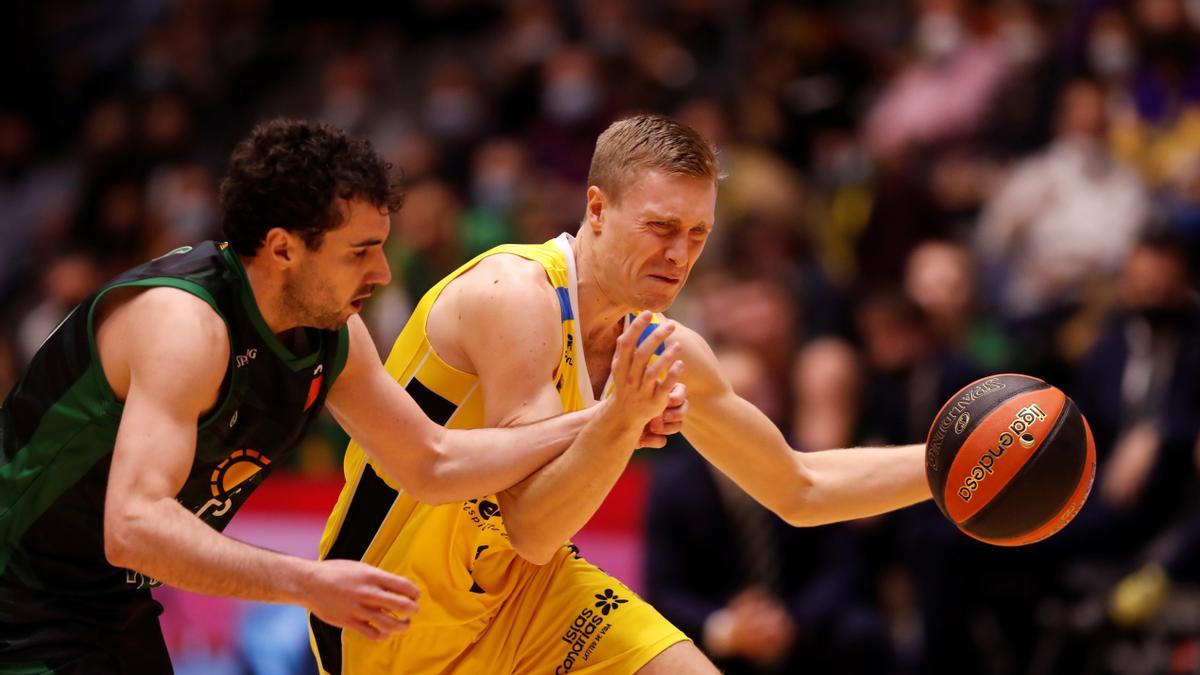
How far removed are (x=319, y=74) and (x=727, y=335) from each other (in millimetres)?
7452

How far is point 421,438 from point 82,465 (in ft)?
3.03

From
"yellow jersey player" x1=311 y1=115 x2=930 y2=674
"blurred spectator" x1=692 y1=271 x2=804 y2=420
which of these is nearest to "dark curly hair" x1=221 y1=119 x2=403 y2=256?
"yellow jersey player" x1=311 y1=115 x2=930 y2=674

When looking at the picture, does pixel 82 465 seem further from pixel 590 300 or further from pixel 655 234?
pixel 655 234

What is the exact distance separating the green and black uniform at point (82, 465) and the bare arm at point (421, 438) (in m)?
0.26

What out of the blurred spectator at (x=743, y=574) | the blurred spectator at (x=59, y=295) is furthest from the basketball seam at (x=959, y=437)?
the blurred spectator at (x=59, y=295)

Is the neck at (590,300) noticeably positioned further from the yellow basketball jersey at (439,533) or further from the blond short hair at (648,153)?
the blond short hair at (648,153)

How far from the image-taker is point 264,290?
391 centimetres

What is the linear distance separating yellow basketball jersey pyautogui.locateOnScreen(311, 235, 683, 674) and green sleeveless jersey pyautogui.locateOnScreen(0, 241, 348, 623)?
621 mm

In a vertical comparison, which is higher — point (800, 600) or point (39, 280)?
point (39, 280)

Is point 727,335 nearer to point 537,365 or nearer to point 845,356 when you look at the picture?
point 845,356

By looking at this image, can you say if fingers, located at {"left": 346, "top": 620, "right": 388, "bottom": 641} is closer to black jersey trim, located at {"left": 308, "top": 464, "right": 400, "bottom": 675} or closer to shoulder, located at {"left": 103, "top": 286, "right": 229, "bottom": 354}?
shoulder, located at {"left": 103, "top": 286, "right": 229, "bottom": 354}

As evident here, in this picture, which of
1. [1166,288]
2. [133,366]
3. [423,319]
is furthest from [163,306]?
[1166,288]

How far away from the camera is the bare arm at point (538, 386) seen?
394cm

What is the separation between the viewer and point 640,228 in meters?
4.35
